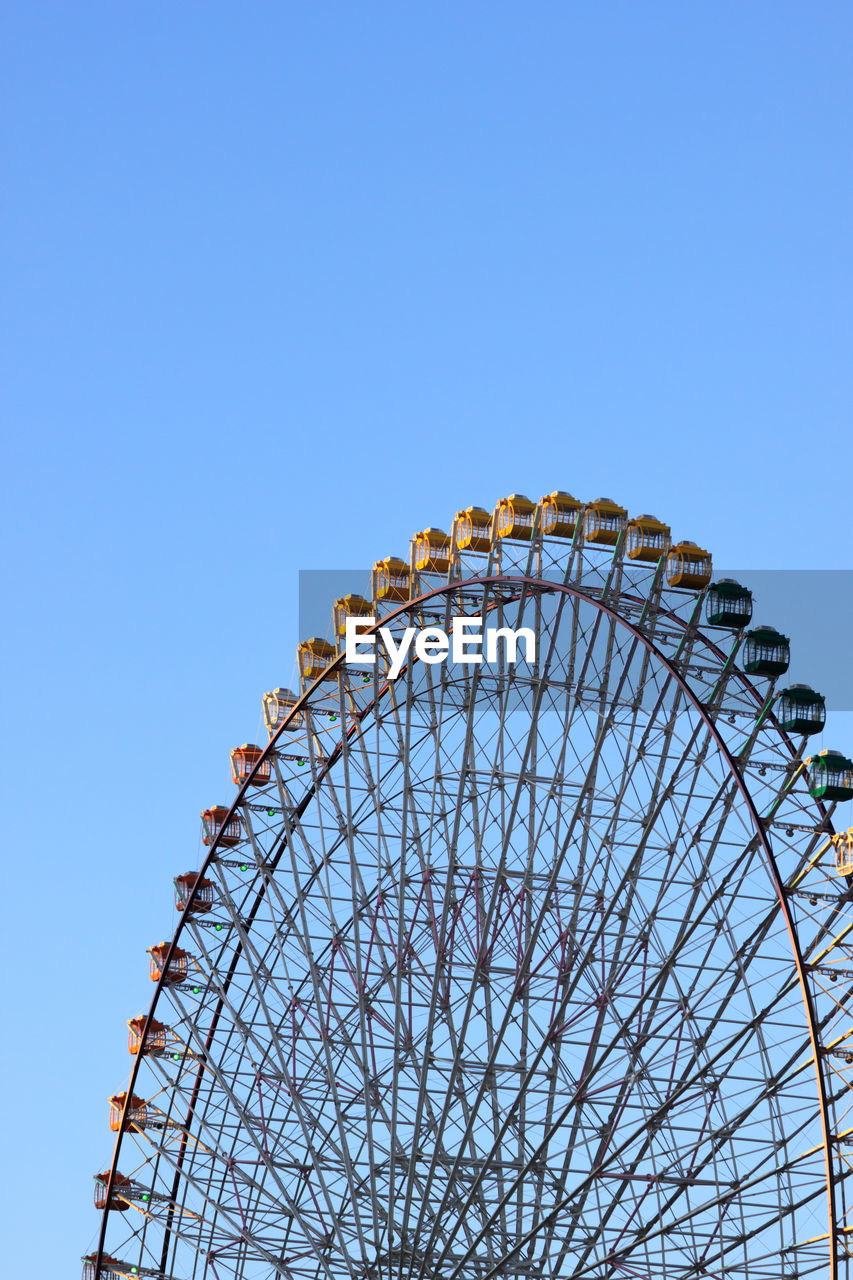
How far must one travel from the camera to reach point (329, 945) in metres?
55.9

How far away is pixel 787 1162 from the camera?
1773 inches

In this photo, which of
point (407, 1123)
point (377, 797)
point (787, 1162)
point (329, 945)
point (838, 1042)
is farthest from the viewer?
point (329, 945)

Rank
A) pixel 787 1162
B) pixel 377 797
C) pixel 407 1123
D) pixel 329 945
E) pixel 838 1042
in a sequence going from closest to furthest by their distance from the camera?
pixel 838 1042
pixel 787 1162
pixel 407 1123
pixel 377 797
pixel 329 945

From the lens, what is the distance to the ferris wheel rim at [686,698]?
40.2 m

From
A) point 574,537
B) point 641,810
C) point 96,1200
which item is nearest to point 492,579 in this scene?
point 574,537

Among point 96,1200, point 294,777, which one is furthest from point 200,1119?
point 294,777

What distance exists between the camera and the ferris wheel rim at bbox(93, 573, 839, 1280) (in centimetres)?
4022

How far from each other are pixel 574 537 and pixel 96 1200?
21655mm

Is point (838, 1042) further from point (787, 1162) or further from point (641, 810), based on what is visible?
point (641, 810)

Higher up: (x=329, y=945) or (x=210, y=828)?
(x=210, y=828)

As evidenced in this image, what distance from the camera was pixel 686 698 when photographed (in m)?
48.4

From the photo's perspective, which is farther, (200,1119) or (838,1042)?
(200,1119)

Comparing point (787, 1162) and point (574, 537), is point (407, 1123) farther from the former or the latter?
point (574, 537)

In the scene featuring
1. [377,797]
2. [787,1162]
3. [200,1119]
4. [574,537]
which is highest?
[574,537]
